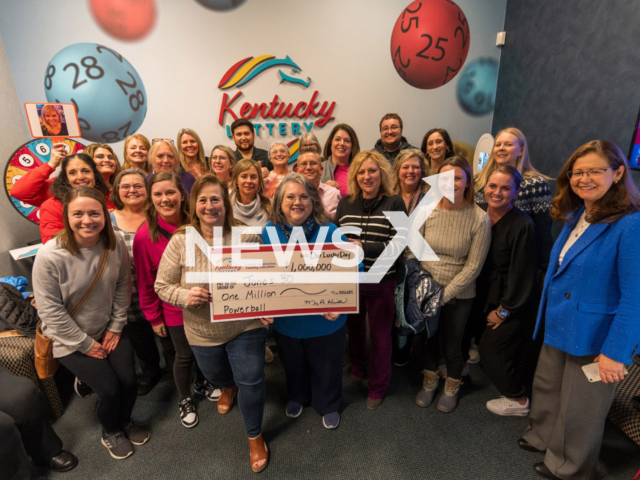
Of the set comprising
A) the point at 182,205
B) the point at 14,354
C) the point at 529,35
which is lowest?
the point at 14,354

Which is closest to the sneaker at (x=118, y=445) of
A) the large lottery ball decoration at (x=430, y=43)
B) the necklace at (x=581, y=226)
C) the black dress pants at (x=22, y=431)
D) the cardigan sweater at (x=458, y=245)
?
the black dress pants at (x=22, y=431)

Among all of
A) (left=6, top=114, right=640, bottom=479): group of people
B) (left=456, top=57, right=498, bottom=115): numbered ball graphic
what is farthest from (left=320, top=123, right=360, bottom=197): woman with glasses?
(left=456, top=57, right=498, bottom=115): numbered ball graphic

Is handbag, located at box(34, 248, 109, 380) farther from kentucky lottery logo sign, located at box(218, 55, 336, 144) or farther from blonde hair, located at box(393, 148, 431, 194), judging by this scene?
kentucky lottery logo sign, located at box(218, 55, 336, 144)

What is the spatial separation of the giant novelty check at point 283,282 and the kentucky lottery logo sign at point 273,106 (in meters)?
2.82

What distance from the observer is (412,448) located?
1.97 meters

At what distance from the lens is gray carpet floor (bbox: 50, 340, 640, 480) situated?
72.6 inches

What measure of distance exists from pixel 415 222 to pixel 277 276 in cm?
93

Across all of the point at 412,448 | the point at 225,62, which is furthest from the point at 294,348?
the point at 225,62

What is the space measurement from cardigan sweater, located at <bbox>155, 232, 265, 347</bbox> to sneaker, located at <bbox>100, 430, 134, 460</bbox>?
2.74 feet

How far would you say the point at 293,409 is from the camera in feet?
7.26

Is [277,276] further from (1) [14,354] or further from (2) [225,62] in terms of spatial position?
(2) [225,62]

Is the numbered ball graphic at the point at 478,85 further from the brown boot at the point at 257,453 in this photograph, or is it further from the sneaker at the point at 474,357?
the brown boot at the point at 257,453

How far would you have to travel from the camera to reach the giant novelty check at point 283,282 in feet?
5.17

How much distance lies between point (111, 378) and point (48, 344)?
40cm
